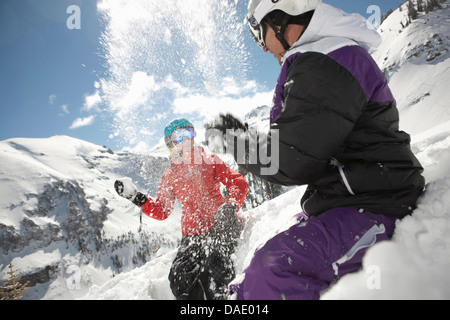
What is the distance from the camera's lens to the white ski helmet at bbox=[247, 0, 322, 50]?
202 centimetres

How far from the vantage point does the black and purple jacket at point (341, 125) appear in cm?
149

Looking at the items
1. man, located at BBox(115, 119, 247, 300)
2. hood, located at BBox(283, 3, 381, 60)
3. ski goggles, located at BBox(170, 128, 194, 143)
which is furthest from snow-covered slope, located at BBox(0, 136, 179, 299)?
hood, located at BBox(283, 3, 381, 60)

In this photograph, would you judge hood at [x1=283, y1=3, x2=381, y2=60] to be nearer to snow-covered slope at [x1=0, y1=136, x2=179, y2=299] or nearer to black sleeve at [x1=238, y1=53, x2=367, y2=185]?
black sleeve at [x1=238, y1=53, x2=367, y2=185]

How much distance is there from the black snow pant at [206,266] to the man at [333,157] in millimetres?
1691

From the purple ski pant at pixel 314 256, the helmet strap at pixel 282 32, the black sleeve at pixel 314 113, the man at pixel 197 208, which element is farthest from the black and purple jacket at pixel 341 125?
the man at pixel 197 208

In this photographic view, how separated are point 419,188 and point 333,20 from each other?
59.9 inches

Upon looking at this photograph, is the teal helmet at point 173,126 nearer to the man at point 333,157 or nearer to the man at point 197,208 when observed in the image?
the man at point 197,208

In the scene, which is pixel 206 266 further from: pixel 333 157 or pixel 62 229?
pixel 62 229

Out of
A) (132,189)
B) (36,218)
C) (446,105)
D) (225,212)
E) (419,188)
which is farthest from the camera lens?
(36,218)

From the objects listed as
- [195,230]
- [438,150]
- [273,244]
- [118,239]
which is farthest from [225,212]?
[118,239]

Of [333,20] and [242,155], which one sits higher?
[333,20]

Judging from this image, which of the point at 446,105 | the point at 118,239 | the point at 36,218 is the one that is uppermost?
the point at 446,105

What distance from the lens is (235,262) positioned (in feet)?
11.5
